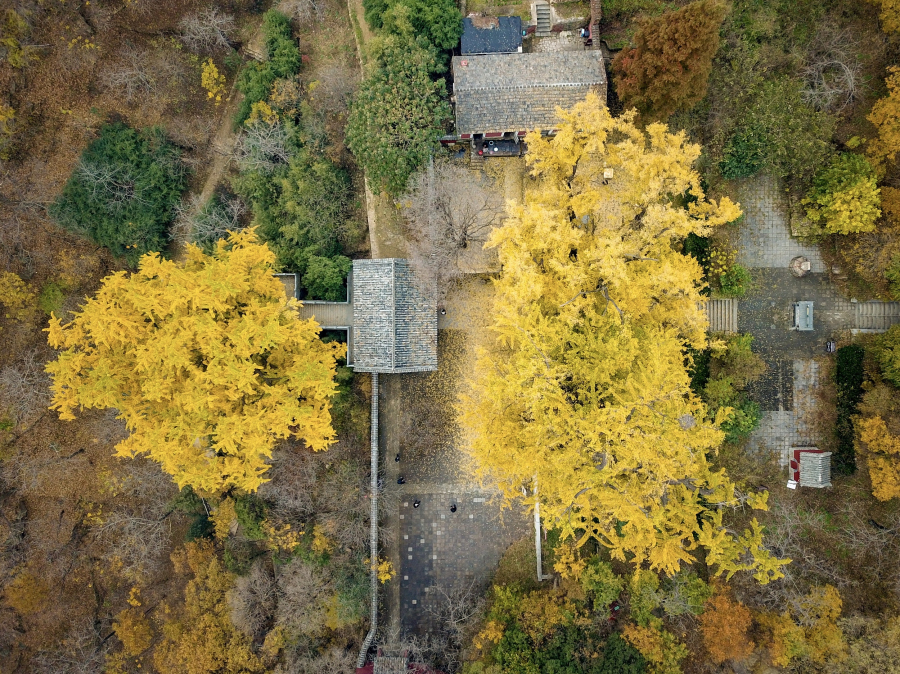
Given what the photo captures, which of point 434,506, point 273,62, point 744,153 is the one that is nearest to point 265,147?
point 273,62

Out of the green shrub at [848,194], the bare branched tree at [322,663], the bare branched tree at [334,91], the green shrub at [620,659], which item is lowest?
the bare branched tree at [322,663]

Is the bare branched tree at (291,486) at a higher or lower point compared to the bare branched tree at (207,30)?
lower

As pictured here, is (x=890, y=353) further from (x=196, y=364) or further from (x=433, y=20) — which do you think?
(x=196, y=364)

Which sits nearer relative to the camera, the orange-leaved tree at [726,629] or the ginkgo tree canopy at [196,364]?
the ginkgo tree canopy at [196,364]

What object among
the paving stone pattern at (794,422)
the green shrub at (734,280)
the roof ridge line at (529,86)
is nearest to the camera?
the roof ridge line at (529,86)

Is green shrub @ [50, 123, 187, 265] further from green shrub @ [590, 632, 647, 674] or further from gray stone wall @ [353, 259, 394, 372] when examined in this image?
green shrub @ [590, 632, 647, 674]

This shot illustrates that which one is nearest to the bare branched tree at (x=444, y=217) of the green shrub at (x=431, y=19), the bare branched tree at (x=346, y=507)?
the green shrub at (x=431, y=19)

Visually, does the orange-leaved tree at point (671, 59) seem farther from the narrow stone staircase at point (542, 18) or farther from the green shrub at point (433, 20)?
the green shrub at point (433, 20)
